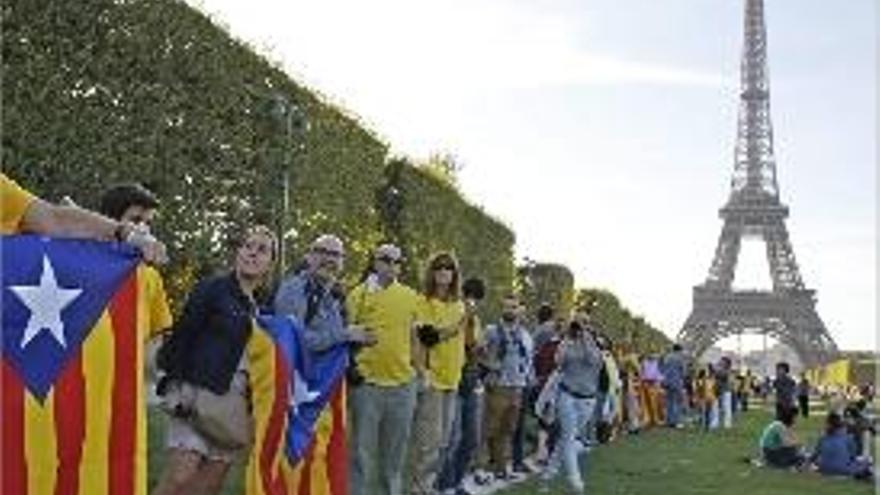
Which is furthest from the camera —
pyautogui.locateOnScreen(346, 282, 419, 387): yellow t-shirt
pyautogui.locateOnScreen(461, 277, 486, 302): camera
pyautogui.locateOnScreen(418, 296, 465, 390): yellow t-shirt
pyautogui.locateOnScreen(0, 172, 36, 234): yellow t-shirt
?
pyautogui.locateOnScreen(461, 277, 486, 302): camera

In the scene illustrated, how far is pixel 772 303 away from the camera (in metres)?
102

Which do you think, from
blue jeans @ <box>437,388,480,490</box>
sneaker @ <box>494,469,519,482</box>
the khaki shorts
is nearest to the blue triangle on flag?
the khaki shorts

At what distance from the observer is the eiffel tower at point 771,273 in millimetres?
100250

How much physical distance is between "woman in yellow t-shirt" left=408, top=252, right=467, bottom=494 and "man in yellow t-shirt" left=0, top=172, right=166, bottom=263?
6.31 meters

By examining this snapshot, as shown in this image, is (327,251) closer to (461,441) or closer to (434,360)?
(434,360)

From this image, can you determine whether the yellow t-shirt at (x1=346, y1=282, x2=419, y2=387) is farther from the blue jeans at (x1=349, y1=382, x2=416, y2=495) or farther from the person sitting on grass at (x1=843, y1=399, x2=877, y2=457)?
the person sitting on grass at (x1=843, y1=399, x2=877, y2=457)

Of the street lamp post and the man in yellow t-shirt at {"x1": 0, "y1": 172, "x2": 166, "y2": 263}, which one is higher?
the street lamp post

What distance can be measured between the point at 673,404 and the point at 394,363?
27666 mm

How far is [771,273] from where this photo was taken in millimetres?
103625

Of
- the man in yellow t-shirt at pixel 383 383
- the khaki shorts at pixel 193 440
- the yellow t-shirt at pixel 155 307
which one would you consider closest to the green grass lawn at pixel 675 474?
the man in yellow t-shirt at pixel 383 383

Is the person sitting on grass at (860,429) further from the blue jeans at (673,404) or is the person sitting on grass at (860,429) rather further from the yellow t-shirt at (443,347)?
the yellow t-shirt at (443,347)

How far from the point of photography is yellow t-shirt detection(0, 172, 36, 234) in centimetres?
602

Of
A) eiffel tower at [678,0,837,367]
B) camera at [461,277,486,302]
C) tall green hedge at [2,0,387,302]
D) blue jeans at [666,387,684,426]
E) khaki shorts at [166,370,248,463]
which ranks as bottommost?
khaki shorts at [166,370,248,463]

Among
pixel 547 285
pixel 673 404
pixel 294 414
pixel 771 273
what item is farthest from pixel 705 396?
pixel 771 273
